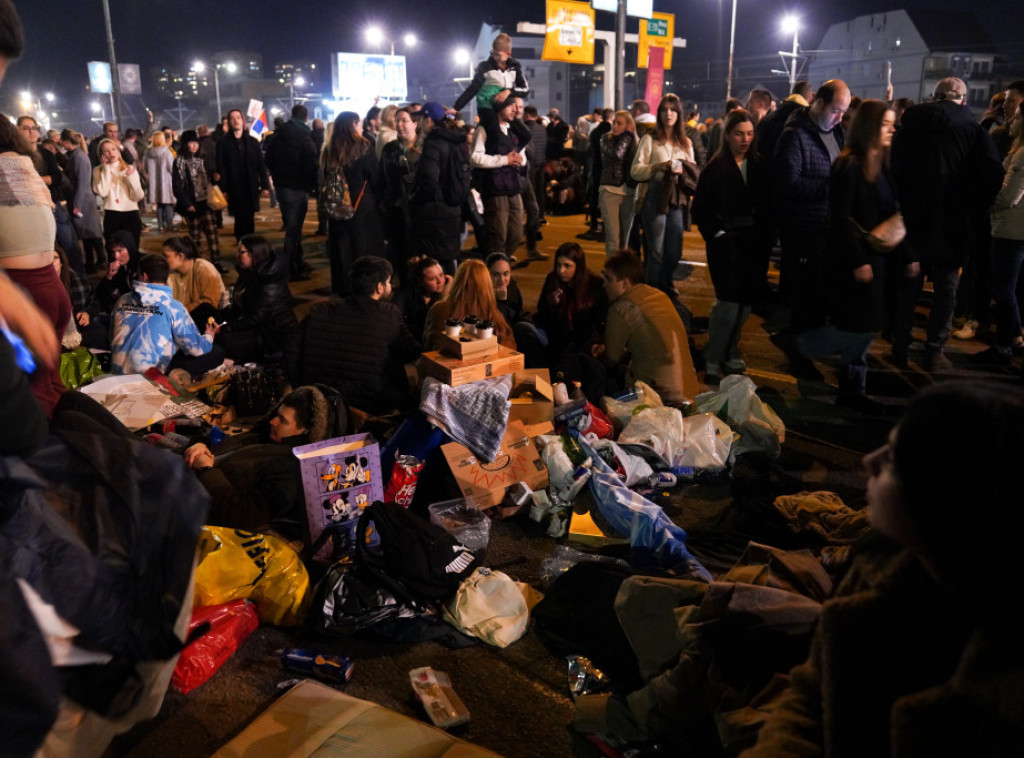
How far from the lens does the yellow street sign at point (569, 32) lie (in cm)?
2294

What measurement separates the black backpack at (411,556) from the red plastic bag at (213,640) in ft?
1.69

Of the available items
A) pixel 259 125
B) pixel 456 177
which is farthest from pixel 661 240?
pixel 259 125

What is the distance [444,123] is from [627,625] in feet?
19.9

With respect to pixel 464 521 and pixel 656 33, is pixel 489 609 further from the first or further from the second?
pixel 656 33

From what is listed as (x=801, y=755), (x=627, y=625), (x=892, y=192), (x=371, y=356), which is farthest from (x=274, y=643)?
(x=892, y=192)

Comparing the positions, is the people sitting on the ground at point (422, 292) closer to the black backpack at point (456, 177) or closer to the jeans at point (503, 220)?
the black backpack at point (456, 177)

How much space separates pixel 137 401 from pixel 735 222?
443cm

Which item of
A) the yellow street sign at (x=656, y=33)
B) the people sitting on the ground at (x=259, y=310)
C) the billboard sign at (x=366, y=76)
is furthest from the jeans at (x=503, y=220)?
the billboard sign at (x=366, y=76)

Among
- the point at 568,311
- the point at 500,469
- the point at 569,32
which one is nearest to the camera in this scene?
the point at 500,469

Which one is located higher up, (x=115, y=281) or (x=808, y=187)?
(x=808, y=187)

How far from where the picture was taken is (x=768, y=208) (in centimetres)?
610

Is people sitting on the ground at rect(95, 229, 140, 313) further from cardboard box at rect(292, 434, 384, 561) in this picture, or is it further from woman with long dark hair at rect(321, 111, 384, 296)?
cardboard box at rect(292, 434, 384, 561)

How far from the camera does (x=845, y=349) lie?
5445 mm

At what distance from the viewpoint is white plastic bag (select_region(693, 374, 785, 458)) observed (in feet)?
16.0
